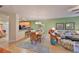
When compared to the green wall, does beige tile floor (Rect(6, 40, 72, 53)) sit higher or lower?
lower

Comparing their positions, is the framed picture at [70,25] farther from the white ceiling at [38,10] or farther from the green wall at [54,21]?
the white ceiling at [38,10]

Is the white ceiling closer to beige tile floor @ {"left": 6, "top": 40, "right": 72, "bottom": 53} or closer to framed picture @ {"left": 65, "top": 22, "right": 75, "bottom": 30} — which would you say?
framed picture @ {"left": 65, "top": 22, "right": 75, "bottom": 30}

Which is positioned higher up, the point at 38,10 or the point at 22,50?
the point at 38,10

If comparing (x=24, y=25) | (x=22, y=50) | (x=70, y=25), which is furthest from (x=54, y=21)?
(x=22, y=50)

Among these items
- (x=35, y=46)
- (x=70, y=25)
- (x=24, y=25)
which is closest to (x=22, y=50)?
(x=35, y=46)

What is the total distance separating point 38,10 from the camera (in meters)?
2.19

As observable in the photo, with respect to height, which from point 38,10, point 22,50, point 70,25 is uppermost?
point 38,10

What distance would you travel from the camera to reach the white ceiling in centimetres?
218

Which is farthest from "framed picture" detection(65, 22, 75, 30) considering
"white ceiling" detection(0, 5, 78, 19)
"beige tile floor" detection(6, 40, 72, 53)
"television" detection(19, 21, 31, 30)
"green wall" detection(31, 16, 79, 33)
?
"television" detection(19, 21, 31, 30)

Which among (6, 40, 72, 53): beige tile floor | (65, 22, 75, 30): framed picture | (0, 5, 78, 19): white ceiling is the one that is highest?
(0, 5, 78, 19): white ceiling

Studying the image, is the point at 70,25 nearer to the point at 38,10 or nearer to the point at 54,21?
the point at 54,21

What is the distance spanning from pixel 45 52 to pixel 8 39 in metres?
0.70
